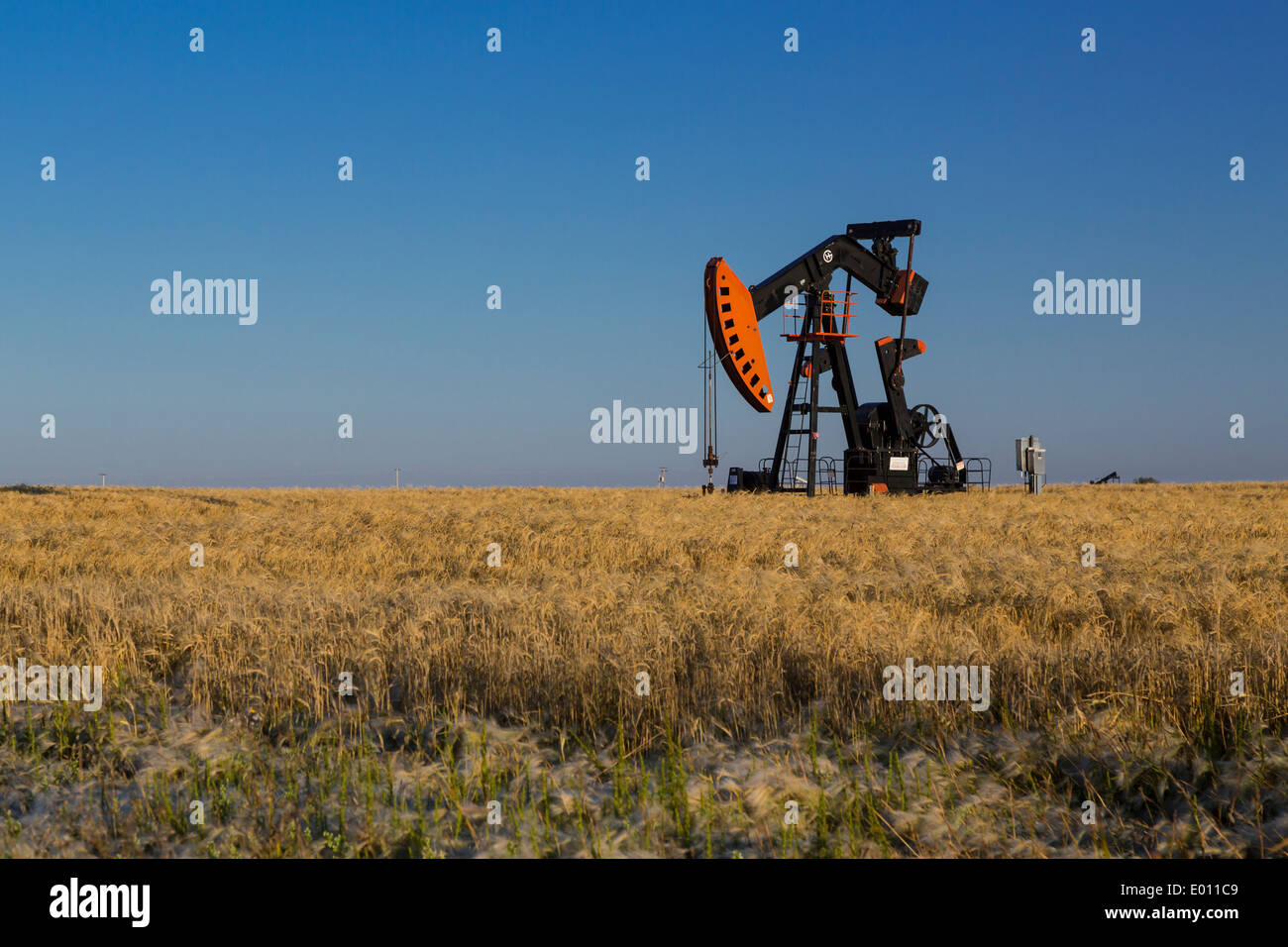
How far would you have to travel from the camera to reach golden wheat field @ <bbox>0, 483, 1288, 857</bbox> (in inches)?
152

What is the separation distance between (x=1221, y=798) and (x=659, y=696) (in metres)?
2.92

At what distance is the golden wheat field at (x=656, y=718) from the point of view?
152 inches

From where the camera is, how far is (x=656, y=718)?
516 centimetres

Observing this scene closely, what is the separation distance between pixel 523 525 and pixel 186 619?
9689 millimetres

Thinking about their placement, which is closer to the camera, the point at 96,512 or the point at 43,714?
the point at 43,714

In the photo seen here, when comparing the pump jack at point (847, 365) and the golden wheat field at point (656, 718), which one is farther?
the pump jack at point (847, 365)

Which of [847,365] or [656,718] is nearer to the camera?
[656,718]

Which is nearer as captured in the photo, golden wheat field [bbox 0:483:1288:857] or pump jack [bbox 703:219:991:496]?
golden wheat field [bbox 0:483:1288:857]
